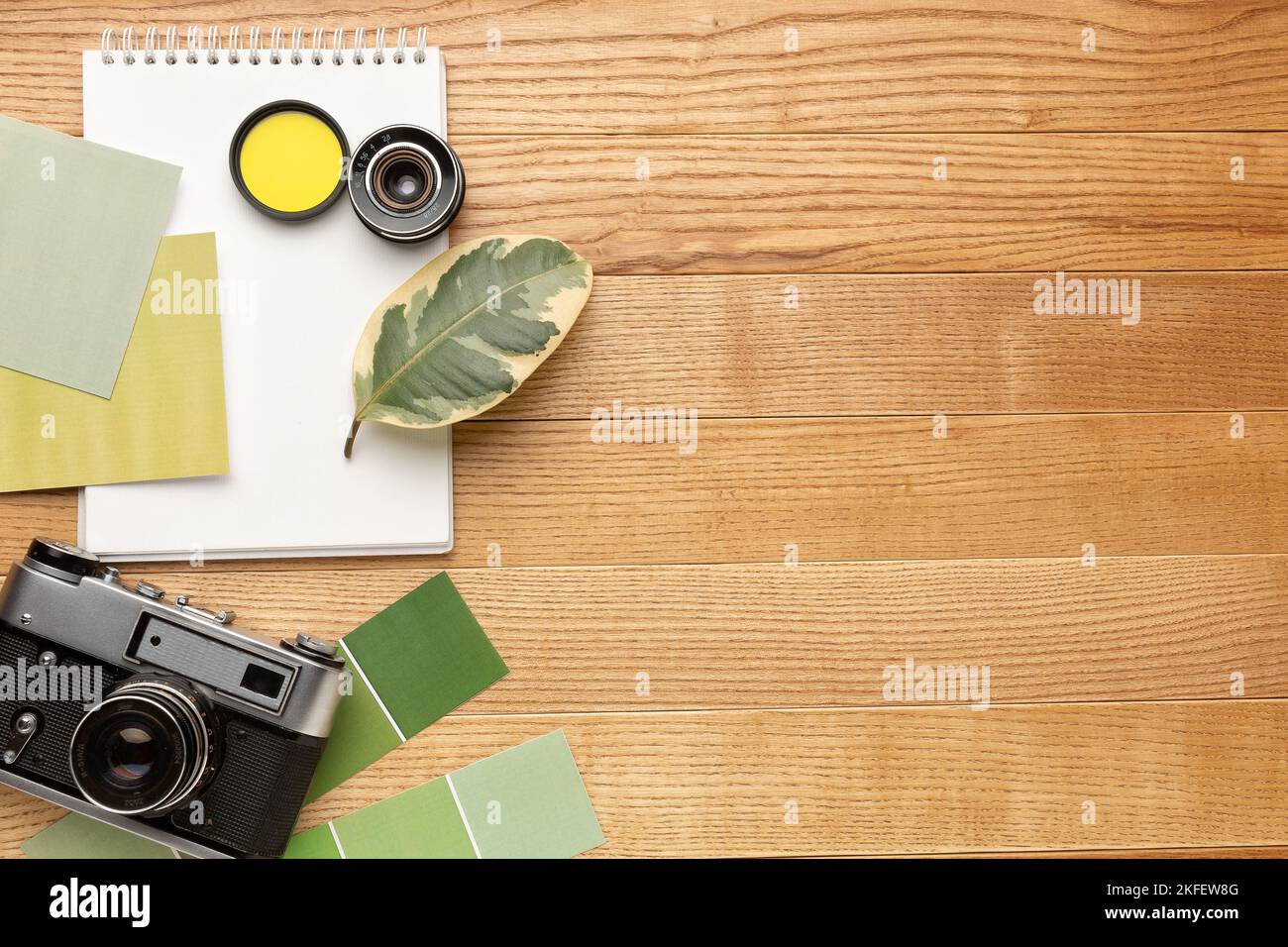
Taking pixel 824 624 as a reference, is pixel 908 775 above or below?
below

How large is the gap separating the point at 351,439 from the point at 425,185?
0.75 feet

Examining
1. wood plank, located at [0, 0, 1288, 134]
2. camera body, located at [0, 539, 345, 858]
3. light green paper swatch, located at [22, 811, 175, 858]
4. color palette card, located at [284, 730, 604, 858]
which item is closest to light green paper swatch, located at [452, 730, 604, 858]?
color palette card, located at [284, 730, 604, 858]

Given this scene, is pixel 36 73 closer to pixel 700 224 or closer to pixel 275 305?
pixel 275 305

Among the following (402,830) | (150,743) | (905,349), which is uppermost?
(905,349)

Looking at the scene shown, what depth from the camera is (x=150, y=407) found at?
79 centimetres

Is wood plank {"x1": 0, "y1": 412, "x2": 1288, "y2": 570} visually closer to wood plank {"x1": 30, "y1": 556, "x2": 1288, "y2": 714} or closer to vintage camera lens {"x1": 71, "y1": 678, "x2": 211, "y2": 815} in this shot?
wood plank {"x1": 30, "y1": 556, "x2": 1288, "y2": 714}

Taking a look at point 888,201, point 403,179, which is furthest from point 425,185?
point 888,201

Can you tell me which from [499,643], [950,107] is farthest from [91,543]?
[950,107]

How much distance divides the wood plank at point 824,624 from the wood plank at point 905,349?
150mm

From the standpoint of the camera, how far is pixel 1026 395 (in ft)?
2.73

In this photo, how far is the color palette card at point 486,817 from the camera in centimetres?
79

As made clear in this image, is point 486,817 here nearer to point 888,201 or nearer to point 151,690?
point 151,690

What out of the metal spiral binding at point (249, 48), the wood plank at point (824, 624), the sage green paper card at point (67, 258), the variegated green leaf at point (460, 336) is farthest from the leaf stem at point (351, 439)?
the metal spiral binding at point (249, 48)

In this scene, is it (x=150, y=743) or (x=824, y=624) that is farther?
(x=824, y=624)
